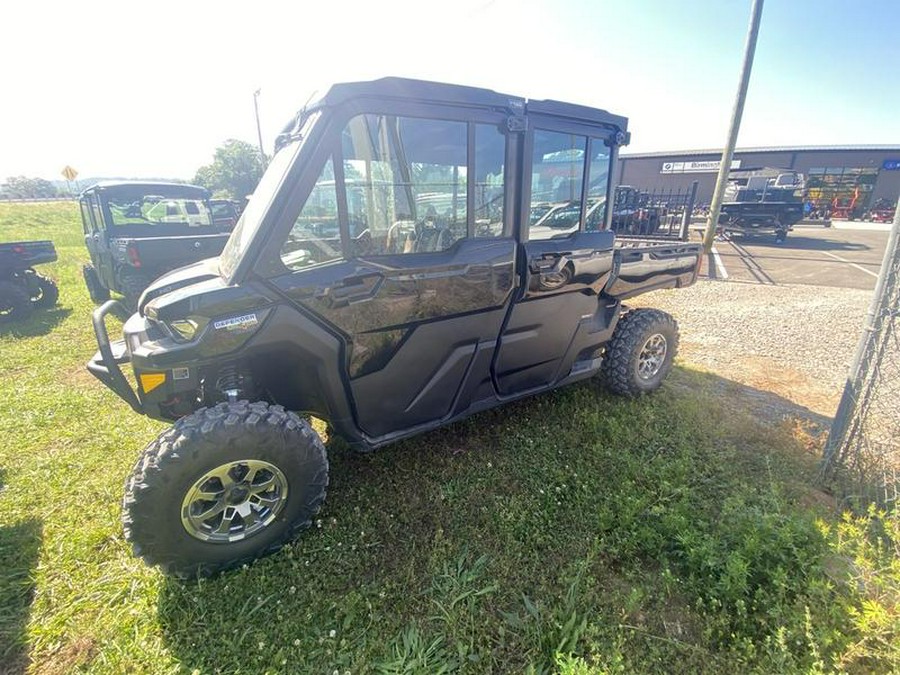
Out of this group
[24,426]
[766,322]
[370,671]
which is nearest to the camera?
[370,671]

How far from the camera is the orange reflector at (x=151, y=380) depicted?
2010 millimetres

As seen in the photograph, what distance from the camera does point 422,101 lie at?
218cm

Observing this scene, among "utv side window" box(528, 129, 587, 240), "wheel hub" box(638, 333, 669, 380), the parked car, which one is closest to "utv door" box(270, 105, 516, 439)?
"utv side window" box(528, 129, 587, 240)

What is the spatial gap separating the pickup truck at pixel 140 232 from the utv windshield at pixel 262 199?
15.3 feet

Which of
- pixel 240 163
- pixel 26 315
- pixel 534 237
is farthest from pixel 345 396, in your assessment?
pixel 240 163

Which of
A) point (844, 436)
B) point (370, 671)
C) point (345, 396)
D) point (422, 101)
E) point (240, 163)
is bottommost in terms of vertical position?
point (370, 671)

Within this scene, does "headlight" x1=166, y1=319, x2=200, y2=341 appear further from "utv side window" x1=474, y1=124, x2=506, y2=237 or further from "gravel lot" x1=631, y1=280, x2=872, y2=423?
"gravel lot" x1=631, y1=280, x2=872, y2=423

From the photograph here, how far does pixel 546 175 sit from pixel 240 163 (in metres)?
44.5

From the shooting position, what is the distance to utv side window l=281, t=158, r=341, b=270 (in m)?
2.05

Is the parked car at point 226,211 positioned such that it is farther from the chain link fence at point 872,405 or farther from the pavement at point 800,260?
the pavement at point 800,260

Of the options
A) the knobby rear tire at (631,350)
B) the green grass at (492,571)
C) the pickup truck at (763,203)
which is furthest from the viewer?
the pickup truck at (763,203)

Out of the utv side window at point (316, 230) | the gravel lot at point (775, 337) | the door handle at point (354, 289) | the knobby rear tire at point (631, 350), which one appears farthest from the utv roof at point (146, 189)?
the gravel lot at point (775, 337)

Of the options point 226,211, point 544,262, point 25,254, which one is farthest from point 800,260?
point 25,254

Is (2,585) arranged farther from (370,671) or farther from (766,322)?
(766,322)
